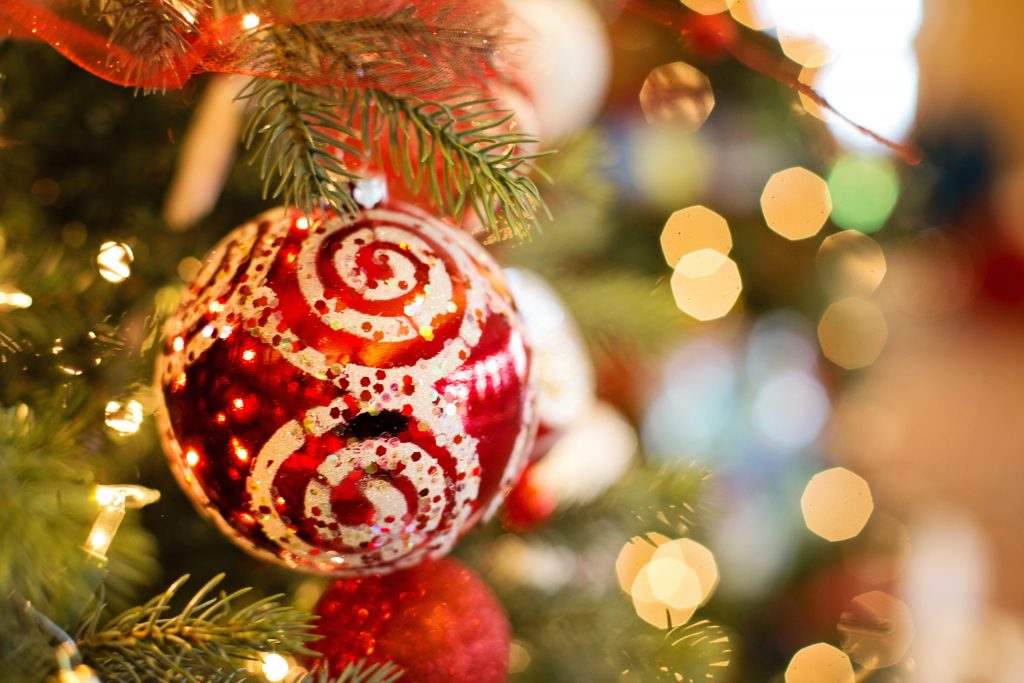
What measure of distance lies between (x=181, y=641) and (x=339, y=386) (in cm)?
13

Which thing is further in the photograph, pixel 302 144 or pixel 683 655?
pixel 683 655

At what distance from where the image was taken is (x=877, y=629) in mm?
1138

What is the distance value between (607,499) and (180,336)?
36 centimetres

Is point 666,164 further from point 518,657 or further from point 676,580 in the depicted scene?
point 518,657

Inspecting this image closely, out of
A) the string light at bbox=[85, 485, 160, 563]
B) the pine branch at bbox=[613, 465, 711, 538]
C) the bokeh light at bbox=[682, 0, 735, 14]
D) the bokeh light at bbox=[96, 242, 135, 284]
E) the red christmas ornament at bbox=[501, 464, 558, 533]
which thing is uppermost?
the bokeh light at bbox=[682, 0, 735, 14]

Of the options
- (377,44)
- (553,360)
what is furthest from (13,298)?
(553,360)

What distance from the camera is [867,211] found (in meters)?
1.28

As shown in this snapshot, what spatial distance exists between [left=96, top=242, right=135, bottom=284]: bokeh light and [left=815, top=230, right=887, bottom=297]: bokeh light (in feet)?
3.27

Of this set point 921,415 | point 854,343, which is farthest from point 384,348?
point 921,415

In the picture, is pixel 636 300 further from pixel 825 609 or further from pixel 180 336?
pixel 825 609

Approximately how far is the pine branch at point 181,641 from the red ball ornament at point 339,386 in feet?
0.12

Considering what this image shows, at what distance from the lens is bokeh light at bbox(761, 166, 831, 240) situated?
46.6 inches

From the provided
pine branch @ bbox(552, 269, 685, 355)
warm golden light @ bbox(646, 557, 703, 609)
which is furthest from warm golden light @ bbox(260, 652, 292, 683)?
warm golden light @ bbox(646, 557, 703, 609)

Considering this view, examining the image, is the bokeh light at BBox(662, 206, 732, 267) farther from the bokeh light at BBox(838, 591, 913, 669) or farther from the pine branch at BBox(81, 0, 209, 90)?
the pine branch at BBox(81, 0, 209, 90)
